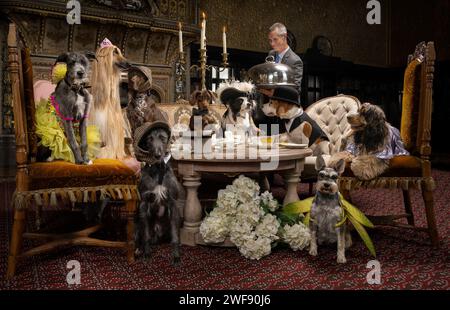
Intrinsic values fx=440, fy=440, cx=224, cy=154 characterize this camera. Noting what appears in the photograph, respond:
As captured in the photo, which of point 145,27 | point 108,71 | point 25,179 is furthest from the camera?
point 145,27

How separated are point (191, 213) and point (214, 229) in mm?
261

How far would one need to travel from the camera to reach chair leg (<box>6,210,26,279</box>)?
2.47 m

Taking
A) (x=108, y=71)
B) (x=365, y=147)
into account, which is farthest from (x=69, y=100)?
(x=365, y=147)

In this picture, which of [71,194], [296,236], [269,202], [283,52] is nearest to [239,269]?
[296,236]

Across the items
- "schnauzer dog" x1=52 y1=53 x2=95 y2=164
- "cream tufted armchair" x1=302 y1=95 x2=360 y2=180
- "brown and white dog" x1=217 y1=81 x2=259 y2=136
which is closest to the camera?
"schnauzer dog" x1=52 y1=53 x2=95 y2=164

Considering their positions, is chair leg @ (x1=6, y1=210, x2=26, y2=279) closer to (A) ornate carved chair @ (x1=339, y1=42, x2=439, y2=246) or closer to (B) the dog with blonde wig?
(B) the dog with blonde wig

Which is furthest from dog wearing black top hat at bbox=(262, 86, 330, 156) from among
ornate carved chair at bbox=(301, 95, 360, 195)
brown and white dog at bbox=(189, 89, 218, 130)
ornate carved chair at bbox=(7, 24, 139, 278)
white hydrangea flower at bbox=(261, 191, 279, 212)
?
ornate carved chair at bbox=(7, 24, 139, 278)

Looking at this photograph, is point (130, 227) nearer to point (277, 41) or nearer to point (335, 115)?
point (335, 115)

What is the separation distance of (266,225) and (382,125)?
104cm

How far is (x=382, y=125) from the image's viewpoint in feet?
9.85

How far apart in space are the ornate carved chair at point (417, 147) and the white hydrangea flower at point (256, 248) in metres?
0.66

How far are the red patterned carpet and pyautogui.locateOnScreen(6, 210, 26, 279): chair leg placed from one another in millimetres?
73

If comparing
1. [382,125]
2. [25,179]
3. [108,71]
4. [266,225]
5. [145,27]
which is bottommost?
[266,225]

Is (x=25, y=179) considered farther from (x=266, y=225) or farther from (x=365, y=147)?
(x=365, y=147)
